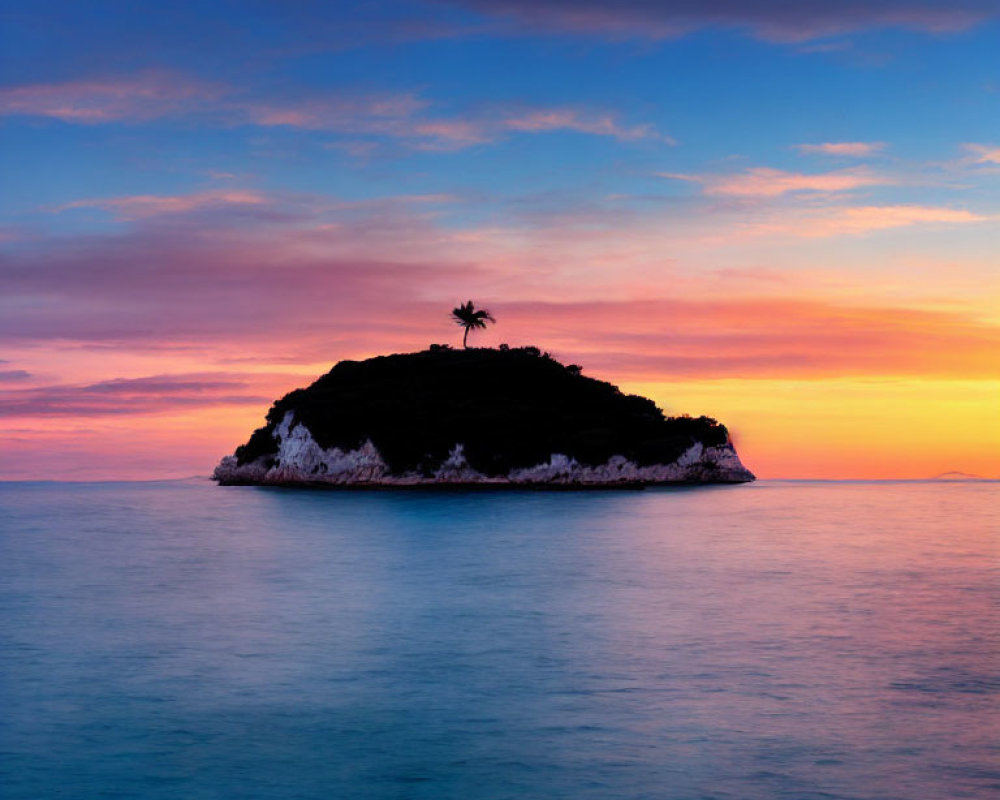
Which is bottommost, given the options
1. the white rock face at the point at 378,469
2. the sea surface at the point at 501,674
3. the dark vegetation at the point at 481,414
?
the sea surface at the point at 501,674

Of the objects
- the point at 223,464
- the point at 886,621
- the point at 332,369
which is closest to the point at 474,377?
the point at 332,369

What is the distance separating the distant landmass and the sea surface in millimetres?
69896

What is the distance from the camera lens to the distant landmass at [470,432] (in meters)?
120

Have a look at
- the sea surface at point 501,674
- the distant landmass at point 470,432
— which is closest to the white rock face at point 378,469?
the distant landmass at point 470,432

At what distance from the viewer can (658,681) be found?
2009cm

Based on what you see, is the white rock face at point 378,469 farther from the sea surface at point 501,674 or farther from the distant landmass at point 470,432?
the sea surface at point 501,674

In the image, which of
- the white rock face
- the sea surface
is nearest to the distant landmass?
the white rock face

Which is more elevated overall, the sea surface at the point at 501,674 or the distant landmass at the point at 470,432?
the distant landmass at the point at 470,432

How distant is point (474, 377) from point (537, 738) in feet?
388

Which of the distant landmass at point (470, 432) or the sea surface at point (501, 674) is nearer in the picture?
the sea surface at point (501, 674)

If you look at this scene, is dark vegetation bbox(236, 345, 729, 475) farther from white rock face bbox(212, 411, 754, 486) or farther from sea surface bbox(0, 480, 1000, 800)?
sea surface bbox(0, 480, 1000, 800)

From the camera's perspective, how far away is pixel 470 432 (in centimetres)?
12156

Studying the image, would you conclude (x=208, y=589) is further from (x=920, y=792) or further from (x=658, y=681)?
(x=920, y=792)

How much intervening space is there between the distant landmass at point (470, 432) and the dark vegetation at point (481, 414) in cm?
15
